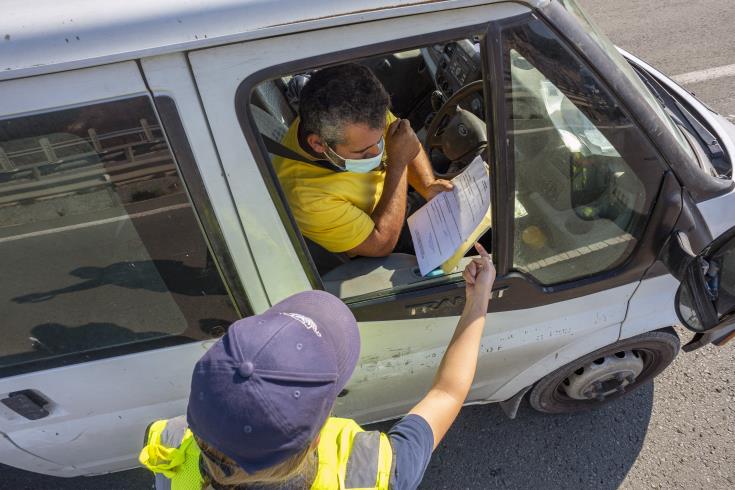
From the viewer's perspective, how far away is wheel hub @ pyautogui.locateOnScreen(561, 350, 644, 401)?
8.02ft

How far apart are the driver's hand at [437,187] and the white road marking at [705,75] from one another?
4.02m

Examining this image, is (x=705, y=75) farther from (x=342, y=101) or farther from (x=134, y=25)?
(x=134, y=25)

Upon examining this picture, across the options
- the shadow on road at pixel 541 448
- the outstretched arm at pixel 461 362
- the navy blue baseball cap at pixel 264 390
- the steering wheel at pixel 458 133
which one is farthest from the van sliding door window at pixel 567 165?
the shadow on road at pixel 541 448

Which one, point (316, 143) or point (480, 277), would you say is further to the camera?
point (316, 143)

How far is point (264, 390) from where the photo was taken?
107cm

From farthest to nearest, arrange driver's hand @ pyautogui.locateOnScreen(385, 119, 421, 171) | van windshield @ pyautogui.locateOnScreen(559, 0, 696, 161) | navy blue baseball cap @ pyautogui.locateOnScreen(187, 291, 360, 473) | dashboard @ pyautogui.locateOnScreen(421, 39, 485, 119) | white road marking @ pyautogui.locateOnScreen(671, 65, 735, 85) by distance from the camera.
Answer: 1. white road marking @ pyautogui.locateOnScreen(671, 65, 735, 85)
2. dashboard @ pyautogui.locateOnScreen(421, 39, 485, 119)
3. driver's hand @ pyautogui.locateOnScreen(385, 119, 421, 171)
4. van windshield @ pyautogui.locateOnScreen(559, 0, 696, 161)
5. navy blue baseball cap @ pyautogui.locateOnScreen(187, 291, 360, 473)

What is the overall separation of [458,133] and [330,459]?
6.09 ft

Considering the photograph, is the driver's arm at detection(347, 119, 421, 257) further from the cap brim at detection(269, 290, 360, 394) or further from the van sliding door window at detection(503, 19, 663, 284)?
the cap brim at detection(269, 290, 360, 394)

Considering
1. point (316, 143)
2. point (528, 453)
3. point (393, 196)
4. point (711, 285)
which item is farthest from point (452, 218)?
point (528, 453)

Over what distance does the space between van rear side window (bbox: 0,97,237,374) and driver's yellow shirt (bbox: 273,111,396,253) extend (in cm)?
46

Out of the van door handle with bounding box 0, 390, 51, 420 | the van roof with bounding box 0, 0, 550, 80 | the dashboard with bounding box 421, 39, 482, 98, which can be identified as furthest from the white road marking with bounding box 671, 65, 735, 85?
the van door handle with bounding box 0, 390, 51, 420

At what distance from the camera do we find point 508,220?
176 cm

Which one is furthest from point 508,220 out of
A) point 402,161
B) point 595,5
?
point 595,5

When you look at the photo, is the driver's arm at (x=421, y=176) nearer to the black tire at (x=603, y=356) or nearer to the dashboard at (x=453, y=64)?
the dashboard at (x=453, y=64)
